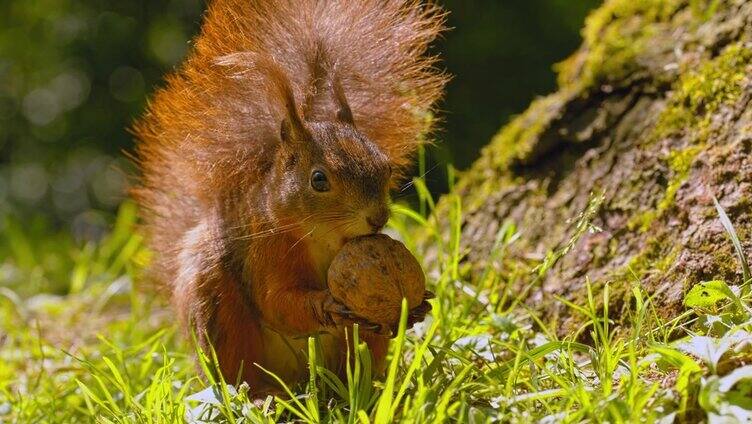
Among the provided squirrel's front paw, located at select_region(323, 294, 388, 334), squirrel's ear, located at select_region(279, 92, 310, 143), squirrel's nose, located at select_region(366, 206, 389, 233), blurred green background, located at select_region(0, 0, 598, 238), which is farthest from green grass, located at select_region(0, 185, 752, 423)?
blurred green background, located at select_region(0, 0, 598, 238)

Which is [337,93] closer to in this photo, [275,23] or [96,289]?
[275,23]

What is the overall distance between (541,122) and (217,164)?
1.20 metres

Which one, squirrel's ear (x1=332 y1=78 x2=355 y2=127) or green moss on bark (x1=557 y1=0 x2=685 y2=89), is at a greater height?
squirrel's ear (x1=332 y1=78 x2=355 y2=127)

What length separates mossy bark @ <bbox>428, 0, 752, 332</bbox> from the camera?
2273mm

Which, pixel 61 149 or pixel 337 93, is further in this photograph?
pixel 61 149

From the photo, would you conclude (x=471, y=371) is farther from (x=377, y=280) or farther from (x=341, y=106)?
(x=341, y=106)

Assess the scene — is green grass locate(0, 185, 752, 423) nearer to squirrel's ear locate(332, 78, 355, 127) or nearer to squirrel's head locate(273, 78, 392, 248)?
squirrel's head locate(273, 78, 392, 248)

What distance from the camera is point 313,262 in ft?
7.07

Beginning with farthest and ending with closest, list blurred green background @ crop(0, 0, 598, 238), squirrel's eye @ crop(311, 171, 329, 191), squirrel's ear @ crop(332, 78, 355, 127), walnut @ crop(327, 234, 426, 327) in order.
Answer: blurred green background @ crop(0, 0, 598, 238) → squirrel's ear @ crop(332, 78, 355, 127) → squirrel's eye @ crop(311, 171, 329, 191) → walnut @ crop(327, 234, 426, 327)

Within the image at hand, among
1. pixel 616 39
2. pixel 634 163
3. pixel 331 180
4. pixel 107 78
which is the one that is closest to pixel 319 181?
pixel 331 180

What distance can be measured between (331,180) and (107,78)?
432 cm

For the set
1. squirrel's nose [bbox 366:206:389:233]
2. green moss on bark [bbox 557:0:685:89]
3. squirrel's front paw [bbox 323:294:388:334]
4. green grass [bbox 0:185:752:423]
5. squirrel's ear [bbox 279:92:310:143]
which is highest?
squirrel's ear [bbox 279:92:310:143]

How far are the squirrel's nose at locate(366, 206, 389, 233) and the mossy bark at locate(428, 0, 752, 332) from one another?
40 cm

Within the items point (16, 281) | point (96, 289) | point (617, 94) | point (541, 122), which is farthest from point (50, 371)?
point (617, 94)
